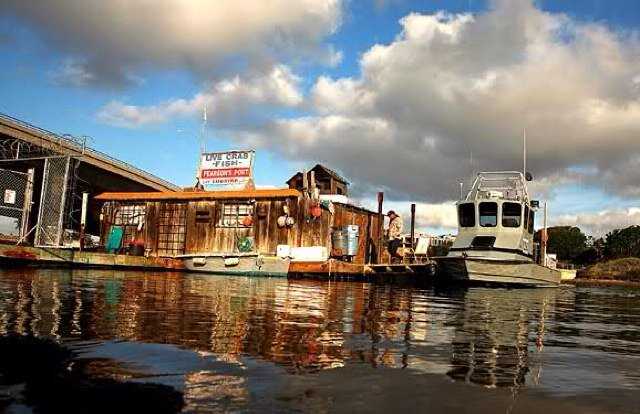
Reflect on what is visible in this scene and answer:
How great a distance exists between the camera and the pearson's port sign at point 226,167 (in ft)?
101

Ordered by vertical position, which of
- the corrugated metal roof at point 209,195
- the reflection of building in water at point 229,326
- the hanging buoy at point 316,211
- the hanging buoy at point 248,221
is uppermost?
the corrugated metal roof at point 209,195

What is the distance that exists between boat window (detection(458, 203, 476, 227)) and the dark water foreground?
15982 mm

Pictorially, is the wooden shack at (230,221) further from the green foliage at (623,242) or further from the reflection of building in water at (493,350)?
the green foliage at (623,242)

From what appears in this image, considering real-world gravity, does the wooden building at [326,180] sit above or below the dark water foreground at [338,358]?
above

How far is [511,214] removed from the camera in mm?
23453

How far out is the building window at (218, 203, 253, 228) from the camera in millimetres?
28048

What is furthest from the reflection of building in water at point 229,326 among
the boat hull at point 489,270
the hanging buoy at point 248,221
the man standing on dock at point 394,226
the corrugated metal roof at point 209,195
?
the man standing on dock at point 394,226

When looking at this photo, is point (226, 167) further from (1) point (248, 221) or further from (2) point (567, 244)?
(2) point (567, 244)

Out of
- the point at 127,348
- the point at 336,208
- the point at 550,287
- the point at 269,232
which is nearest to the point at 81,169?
the point at 269,232

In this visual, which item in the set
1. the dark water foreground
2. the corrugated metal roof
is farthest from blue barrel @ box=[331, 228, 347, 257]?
the dark water foreground

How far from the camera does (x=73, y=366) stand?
142 inches

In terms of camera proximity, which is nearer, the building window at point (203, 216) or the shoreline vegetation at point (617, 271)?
the building window at point (203, 216)

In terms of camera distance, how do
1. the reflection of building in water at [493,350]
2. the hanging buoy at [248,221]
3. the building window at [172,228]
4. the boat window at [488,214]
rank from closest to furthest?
the reflection of building in water at [493,350]
the boat window at [488,214]
the hanging buoy at [248,221]
the building window at [172,228]

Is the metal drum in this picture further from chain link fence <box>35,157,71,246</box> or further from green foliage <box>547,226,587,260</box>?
green foliage <box>547,226,587,260</box>
